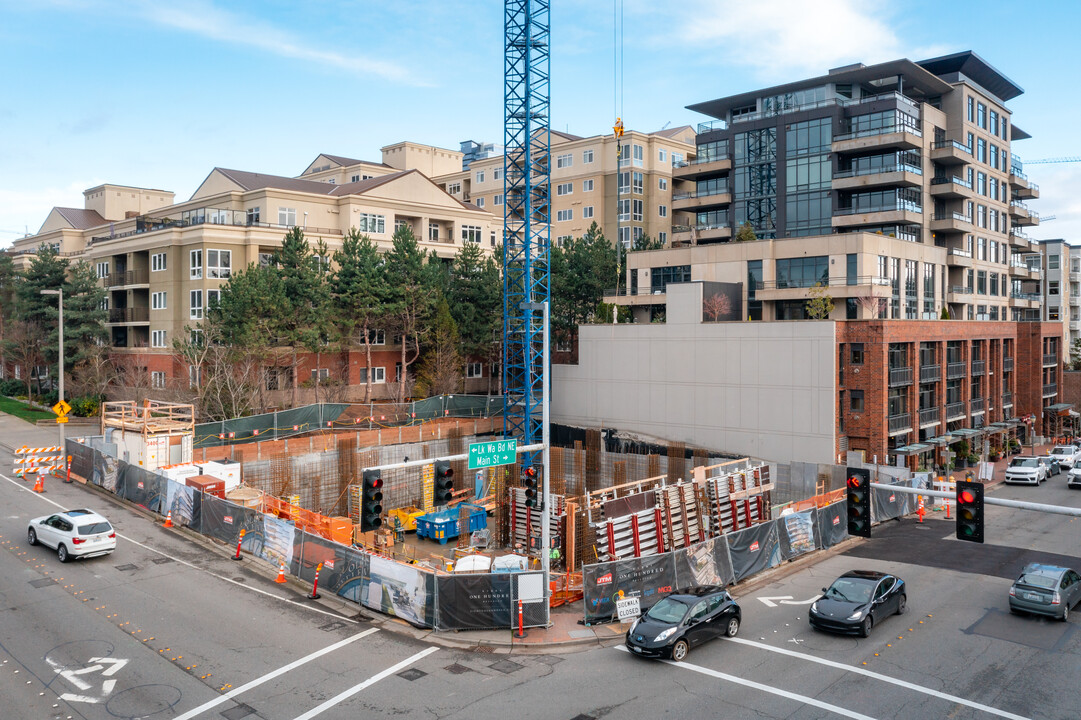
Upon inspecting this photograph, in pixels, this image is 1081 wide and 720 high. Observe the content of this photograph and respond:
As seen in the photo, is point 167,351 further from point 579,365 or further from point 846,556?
point 846,556

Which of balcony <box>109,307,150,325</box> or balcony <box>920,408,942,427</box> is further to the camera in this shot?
balcony <box>109,307,150,325</box>

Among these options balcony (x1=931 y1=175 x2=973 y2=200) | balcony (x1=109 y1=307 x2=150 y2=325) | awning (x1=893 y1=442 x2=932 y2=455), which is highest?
balcony (x1=931 y1=175 x2=973 y2=200)

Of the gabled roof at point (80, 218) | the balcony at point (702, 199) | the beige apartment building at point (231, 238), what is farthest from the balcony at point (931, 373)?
the gabled roof at point (80, 218)

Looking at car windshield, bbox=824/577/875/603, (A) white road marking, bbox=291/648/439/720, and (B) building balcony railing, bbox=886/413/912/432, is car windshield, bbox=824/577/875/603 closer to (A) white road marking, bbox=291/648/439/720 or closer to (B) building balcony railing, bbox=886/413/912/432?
(A) white road marking, bbox=291/648/439/720

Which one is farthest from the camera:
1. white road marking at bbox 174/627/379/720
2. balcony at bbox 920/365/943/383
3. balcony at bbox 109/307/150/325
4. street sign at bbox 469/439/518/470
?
balcony at bbox 109/307/150/325

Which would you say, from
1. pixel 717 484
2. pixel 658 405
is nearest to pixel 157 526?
pixel 717 484

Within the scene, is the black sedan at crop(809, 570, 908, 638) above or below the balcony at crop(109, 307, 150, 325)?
below

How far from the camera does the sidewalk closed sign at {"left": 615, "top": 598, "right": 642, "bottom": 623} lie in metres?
23.0

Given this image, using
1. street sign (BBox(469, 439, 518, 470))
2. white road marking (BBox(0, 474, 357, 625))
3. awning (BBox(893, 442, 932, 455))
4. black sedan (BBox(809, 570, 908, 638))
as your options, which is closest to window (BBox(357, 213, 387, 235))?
white road marking (BBox(0, 474, 357, 625))

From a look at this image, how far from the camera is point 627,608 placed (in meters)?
23.2

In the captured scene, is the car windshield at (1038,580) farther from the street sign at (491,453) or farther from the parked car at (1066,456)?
the parked car at (1066,456)

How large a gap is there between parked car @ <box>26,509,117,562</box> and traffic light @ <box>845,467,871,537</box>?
2379 cm

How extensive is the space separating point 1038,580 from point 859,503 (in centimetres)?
852

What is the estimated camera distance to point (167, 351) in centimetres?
6200
